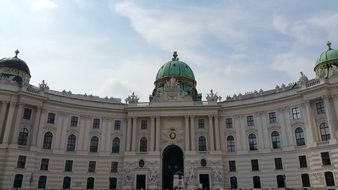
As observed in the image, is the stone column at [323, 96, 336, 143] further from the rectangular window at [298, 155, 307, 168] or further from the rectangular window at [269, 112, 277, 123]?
the rectangular window at [269, 112, 277, 123]

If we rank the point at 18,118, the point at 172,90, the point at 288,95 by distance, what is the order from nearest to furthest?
the point at 18,118, the point at 288,95, the point at 172,90

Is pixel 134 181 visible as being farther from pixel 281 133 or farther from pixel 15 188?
pixel 281 133

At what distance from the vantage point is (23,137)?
4962cm

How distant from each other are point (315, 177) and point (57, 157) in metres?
43.8

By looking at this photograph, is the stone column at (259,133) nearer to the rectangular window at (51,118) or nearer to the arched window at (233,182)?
the arched window at (233,182)

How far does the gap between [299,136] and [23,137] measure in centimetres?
4779

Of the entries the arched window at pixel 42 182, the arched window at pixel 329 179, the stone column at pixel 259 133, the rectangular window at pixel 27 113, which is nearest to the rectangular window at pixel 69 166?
the arched window at pixel 42 182

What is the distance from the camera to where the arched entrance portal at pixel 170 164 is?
181ft

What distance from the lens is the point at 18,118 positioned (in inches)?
1933

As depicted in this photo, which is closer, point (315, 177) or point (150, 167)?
point (315, 177)

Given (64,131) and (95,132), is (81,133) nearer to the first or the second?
(95,132)

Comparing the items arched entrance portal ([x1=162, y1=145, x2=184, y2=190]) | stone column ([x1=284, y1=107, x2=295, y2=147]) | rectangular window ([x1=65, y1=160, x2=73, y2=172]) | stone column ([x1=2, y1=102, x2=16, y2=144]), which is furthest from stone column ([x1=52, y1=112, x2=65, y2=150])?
stone column ([x1=284, y1=107, x2=295, y2=147])

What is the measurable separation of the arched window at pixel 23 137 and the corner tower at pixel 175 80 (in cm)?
2444

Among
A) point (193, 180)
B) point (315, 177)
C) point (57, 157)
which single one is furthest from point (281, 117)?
point (57, 157)
